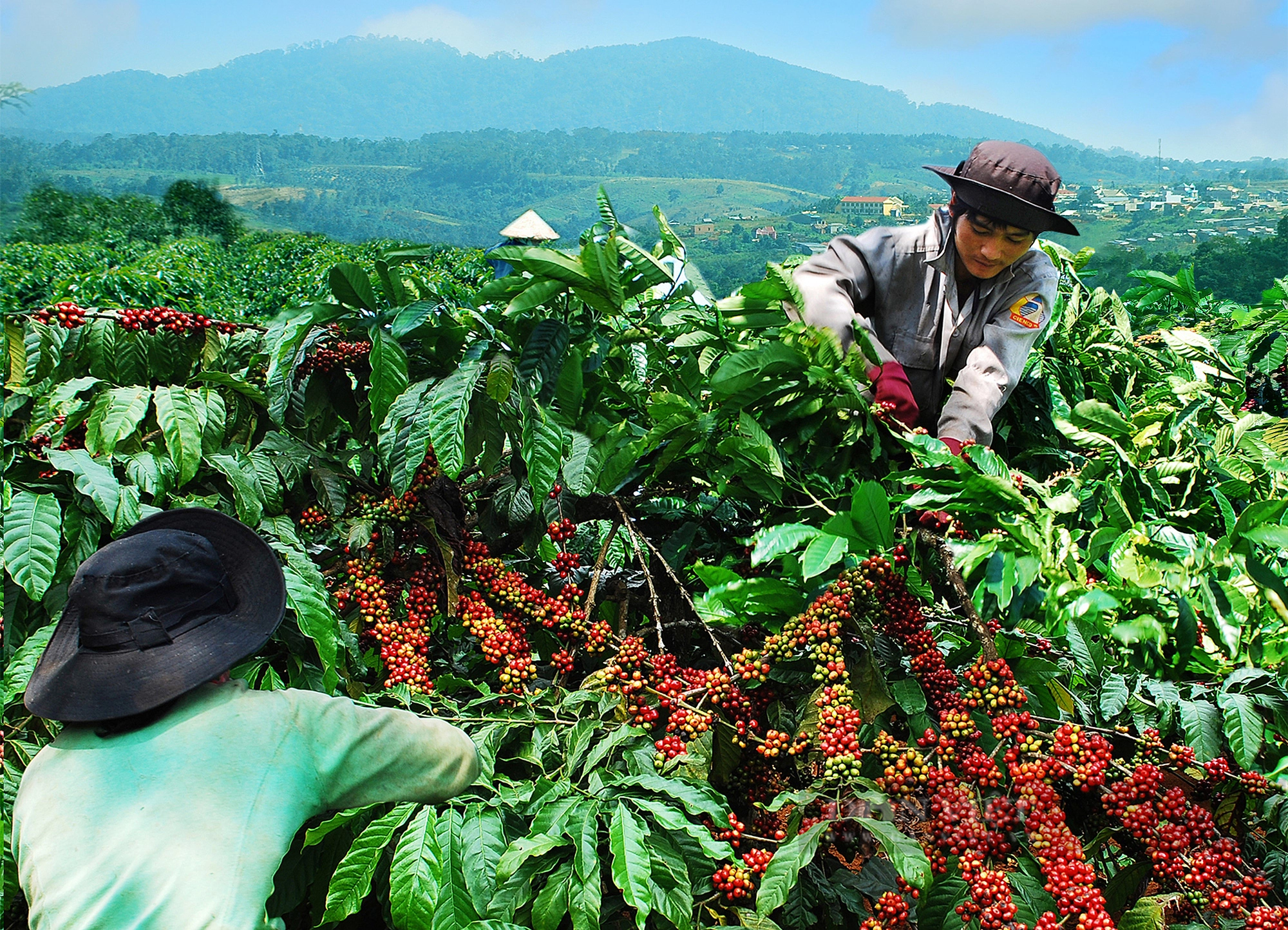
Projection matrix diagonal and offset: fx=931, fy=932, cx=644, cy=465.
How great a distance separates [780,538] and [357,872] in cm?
85

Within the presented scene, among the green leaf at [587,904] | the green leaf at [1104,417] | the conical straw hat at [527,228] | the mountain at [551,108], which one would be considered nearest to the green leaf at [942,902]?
the green leaf at [587,904]

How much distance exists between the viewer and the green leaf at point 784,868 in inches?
55.1

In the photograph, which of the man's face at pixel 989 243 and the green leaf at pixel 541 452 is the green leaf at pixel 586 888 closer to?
the green leaf at pixel 541 452

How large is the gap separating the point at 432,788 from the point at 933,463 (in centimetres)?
97

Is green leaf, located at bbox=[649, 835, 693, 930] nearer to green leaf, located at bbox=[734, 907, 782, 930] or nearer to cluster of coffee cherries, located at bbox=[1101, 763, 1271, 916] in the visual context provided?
green leaf, located at bbox=[734, 907, 782, 930]

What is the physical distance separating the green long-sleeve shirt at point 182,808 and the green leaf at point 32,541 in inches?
12.4

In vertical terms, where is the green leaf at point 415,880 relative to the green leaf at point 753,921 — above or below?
above

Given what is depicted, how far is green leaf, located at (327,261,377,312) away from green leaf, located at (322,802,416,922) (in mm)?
978

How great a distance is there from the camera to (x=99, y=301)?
23.2 ft

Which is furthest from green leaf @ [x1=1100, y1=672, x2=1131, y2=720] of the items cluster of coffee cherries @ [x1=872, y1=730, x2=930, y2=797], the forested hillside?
the forested hillside

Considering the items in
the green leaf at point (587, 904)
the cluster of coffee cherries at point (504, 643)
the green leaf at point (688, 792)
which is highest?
the cluster of coffee cherries at point (504, 643)

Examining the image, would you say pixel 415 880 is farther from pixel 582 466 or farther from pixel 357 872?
pixel 582 466

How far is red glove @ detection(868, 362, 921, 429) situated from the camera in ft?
6.16

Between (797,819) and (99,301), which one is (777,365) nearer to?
(797,819)
